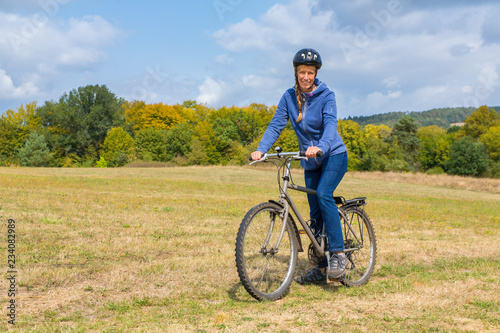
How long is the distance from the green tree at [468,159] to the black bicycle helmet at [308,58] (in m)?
86.3

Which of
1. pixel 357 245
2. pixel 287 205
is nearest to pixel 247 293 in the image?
pixel 287 205

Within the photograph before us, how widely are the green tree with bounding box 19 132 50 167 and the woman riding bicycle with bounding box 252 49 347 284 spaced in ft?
233

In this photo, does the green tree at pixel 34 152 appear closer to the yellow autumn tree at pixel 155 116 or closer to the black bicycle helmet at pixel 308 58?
the yellow autumn tree at pixel 155 116

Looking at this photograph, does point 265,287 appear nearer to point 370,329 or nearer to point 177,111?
point 370,329

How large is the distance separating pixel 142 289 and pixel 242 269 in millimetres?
1365

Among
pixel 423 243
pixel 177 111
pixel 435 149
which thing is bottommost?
pixel 423 243

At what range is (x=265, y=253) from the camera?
4.41 m

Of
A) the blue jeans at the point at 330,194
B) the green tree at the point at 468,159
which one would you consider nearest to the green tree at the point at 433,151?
the green tree at the point at 468,159

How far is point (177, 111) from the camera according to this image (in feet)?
295

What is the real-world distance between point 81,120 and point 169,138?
16.8m

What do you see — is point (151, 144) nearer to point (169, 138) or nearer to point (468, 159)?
point (169, 138)

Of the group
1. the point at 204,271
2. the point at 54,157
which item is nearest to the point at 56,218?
the point at 204,271

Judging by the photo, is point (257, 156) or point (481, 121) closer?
point (257, 156)

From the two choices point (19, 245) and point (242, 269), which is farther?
point (19, 245)
